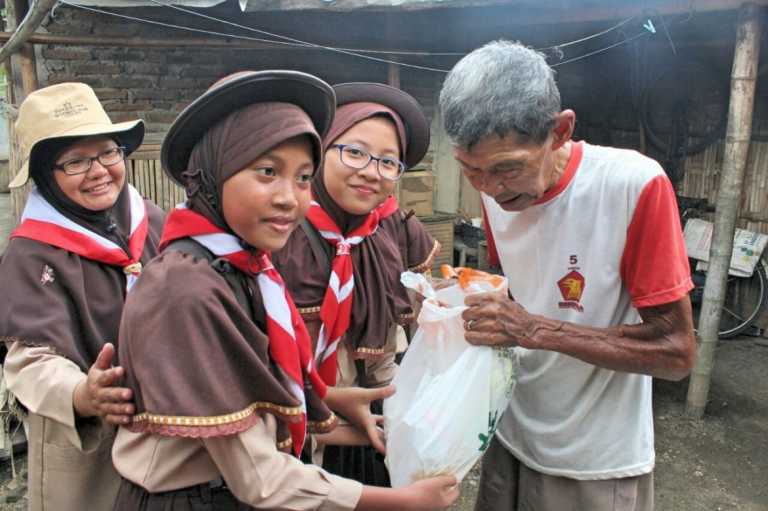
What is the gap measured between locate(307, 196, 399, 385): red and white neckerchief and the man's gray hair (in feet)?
2.07

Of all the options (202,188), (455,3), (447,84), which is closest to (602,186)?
(447,84)

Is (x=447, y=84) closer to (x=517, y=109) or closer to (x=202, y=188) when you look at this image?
(x=517, y=109)

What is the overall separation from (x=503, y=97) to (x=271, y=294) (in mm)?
721

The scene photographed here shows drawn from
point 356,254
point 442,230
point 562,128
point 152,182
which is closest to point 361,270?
point 356,254

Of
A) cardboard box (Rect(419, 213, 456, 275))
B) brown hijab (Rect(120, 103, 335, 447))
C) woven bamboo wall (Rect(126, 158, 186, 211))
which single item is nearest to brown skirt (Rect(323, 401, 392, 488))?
brown hijab (Rect(120, 103, 335, 447))

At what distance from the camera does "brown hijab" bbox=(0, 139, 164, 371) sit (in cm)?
200

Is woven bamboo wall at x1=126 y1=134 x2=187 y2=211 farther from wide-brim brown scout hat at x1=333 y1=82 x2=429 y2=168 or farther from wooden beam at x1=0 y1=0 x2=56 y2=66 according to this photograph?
wide-brim brown scout hat at x1=333 y1=82 x2=429 y2=168

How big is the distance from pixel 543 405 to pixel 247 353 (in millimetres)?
927

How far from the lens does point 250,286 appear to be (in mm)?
1491

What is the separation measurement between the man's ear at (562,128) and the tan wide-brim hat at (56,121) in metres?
1.57

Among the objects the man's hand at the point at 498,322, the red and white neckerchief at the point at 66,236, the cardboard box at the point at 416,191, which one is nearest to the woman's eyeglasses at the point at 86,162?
the red and white neckerchief at the point at 66,236

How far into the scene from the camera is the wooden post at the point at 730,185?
186 inches

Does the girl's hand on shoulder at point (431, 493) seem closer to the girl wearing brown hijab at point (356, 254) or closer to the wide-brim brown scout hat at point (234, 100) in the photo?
the girl wearing brown hijab at point (356, 254)

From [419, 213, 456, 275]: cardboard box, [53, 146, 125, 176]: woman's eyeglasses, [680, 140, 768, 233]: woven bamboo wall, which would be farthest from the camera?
[419, 213, 456, 275]: cardboard box
